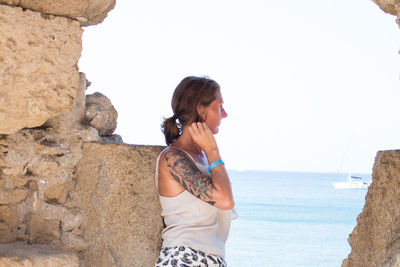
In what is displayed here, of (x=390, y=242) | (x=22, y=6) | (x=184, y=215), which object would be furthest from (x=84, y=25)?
(x=390, y=242)

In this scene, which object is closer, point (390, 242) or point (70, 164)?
point (390, 242)

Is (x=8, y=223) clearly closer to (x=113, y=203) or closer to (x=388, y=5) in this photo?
(x=113, y=203)

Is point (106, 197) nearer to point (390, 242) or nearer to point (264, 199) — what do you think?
point (390, 242)

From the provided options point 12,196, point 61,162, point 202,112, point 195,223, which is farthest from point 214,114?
point 12,196

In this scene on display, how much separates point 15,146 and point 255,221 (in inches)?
881

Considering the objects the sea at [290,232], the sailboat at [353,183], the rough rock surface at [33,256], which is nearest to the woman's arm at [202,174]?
the rough rock surface at [33,256]

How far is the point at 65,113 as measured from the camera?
2.68 m

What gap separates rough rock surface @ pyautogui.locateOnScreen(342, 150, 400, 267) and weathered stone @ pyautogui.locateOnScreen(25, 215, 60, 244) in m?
1.48

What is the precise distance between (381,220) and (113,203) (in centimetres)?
129

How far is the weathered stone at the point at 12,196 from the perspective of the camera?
2.58 m

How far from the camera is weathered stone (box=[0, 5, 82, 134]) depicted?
2375mm

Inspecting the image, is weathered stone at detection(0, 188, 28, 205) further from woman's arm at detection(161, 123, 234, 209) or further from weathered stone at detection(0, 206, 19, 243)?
woman's arm at detection(161, 123, 234, 209)

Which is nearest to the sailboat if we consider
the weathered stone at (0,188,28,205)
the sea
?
the sea

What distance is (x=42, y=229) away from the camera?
8.87ft
